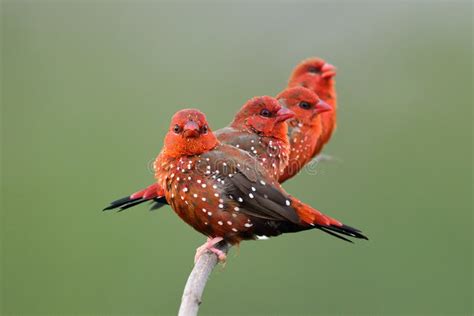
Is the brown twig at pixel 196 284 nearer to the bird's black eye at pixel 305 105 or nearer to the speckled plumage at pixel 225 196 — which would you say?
the speckled plumage at pixel 225 196

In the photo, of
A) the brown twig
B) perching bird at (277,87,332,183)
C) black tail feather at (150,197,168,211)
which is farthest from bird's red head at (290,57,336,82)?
the brown twig

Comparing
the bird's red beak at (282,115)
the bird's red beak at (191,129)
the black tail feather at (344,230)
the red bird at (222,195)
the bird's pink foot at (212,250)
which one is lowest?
the bird's pink foot at (212,250)

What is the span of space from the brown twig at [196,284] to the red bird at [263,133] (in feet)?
3.16

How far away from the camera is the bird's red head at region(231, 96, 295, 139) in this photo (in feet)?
15.9

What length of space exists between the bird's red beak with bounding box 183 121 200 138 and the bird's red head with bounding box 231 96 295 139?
90 centimetres

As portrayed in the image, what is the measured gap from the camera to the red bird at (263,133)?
4.73m

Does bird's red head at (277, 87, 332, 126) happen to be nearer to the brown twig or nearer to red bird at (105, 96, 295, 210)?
red bird at (105, 96, 295, 210)

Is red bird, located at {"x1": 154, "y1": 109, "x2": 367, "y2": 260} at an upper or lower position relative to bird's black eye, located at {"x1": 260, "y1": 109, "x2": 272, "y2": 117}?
lower

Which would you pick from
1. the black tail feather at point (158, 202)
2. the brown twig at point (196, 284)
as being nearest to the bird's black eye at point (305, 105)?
the black tail feather at point (158, 202)

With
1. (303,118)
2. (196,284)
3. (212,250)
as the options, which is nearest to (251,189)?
(212,250)

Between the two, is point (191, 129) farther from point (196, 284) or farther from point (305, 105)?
point (305, 105)

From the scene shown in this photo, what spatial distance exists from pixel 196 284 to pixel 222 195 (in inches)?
33.4

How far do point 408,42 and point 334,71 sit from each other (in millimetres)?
4600

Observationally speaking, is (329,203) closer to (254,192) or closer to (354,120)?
(354,120)
